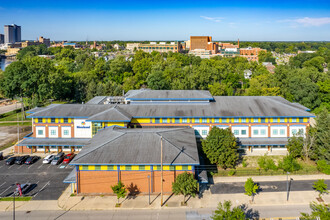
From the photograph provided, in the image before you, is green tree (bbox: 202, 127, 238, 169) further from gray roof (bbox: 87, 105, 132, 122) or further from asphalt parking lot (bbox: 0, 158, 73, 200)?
asphalt parking lot (bbox: 0, 158, 73, 200)

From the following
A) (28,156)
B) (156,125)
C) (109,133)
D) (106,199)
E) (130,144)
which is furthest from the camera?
(156,125)

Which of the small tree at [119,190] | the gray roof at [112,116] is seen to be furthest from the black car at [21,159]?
the small tree at [119,190]

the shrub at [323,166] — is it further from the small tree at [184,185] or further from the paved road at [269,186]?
the small tree at [184,185]

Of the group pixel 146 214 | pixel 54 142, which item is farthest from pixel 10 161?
pixel 146 214

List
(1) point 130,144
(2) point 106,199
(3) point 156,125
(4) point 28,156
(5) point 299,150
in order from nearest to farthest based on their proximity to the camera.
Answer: (2) point 106,199, (1) point 130,144, (5) point 299,150, (4) point 28,156, (3) point 156,125

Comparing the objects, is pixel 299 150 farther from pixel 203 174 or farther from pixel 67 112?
pixel 67 112

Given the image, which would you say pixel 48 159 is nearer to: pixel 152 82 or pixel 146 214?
pixel 146 214

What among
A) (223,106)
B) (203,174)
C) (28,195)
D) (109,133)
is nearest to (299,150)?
(223,106)
